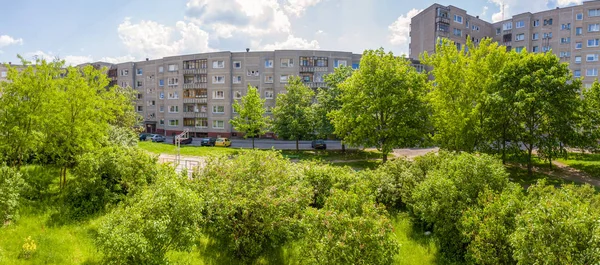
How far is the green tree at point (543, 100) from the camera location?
25734mm

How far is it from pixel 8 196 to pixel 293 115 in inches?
1179

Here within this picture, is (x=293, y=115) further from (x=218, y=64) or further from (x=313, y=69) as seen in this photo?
(x=218, y=64)

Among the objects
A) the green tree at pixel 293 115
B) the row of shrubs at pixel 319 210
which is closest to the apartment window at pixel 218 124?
the green tree at pixel 293 115

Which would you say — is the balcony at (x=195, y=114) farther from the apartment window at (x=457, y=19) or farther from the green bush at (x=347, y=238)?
the green bush at (x=347, y=238)

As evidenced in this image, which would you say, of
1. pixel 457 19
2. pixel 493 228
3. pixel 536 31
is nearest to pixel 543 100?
pixel 493 228

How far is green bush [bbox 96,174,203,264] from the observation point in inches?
393

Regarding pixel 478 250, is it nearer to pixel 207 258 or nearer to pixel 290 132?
pixel 207 258

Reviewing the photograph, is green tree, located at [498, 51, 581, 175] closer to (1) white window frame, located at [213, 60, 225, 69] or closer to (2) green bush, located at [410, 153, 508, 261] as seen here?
(2) green bush, located at [410, 153, 508, 261]

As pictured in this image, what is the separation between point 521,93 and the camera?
25547 millimetres

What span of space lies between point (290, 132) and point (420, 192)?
2562 centimetres

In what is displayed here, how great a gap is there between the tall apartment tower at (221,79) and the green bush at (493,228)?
44.9 metres

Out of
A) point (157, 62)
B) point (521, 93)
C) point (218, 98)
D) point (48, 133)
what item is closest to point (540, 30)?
point (521, 93)

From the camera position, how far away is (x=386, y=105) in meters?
30.2

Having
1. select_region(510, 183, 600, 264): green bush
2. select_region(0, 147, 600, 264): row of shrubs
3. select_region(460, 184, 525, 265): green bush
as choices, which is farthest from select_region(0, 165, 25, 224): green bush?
select_region(510, 183, 600, 264): green bush
